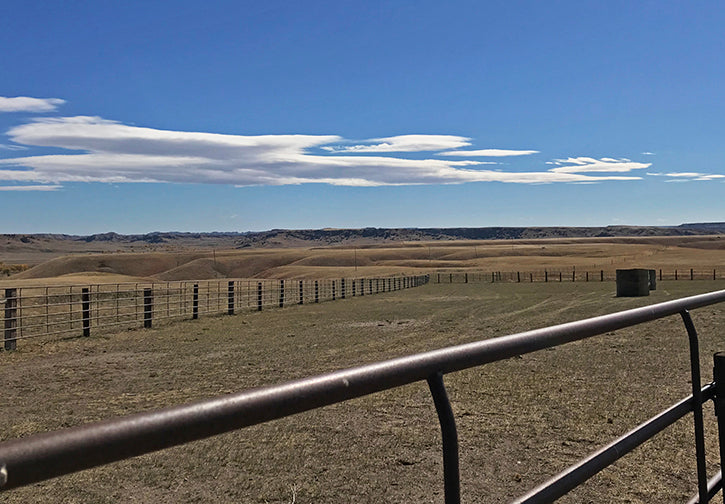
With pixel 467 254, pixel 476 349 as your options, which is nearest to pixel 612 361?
pixel 476 349

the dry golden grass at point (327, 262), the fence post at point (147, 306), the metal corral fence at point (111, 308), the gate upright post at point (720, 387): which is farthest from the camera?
the dry golden grass at point (327, 262)

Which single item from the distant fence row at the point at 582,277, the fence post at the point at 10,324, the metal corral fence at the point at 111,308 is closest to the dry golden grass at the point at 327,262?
the distant fence row at the point at 582,277

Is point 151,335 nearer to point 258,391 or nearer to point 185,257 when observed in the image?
point 258,391

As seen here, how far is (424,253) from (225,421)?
192m

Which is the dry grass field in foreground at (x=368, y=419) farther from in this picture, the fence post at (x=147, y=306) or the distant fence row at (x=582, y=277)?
the distant fence row at (x=582, y=277)

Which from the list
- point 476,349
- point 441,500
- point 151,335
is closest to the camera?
point 476,349

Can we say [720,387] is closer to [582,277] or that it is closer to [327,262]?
[582,277]

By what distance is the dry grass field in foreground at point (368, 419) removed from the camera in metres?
5.56

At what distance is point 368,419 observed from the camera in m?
7.89

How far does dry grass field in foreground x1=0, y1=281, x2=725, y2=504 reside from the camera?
18.2 feet

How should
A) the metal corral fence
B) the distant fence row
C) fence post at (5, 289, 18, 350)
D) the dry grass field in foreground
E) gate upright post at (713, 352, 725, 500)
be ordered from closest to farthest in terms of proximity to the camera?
1. gate upright post at (713, 352, 725, 500)
2. the dry grass field in foreground
3. fence post at (5, 289, 18, 350)
4. the metal corral fence
5. the distant fence row

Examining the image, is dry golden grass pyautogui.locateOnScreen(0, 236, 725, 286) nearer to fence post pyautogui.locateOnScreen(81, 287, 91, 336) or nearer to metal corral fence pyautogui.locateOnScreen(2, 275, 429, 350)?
metal corral fence pyautogui.locateOnScreen(2, 275, 429, 350)

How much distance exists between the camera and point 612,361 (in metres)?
11.7

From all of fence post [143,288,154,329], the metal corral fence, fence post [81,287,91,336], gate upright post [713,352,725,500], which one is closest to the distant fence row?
the metal corral fence
